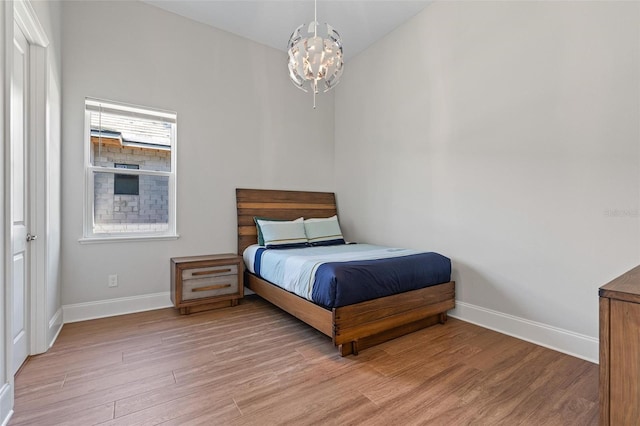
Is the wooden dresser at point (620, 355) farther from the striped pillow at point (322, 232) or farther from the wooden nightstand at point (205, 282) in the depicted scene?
the wooden nightstand at point (205, 282)

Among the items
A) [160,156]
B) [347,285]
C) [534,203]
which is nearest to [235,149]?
[160,156]

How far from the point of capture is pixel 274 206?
157 inches

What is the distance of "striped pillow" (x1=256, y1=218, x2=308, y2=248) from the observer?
344 cm

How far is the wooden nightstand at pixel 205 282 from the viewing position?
3.00m

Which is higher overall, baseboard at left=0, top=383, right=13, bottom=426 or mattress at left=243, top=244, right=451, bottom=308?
mattress at left=243, top=244, right=451, bottom=308

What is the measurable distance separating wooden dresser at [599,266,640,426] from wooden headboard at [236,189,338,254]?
324 cm

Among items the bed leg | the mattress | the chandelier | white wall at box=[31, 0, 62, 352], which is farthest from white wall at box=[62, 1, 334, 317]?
the bed leg

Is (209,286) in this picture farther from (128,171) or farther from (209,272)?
(128,171)

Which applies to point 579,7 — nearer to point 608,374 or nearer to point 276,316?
point 608,374

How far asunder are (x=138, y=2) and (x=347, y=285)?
355 cm

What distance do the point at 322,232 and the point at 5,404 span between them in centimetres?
292

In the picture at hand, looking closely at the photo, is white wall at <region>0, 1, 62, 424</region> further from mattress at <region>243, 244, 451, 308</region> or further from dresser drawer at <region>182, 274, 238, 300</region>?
mattress at <region>243, 244, 451, 308</region>

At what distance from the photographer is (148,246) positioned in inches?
126

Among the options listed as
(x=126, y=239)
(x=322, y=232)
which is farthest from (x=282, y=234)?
(x=126, y=239)
